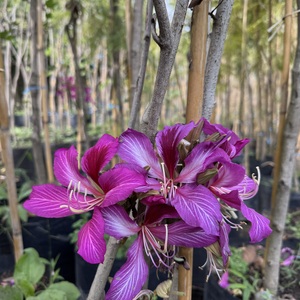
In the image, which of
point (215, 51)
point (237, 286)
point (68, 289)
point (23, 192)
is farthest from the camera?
point (23, 192)

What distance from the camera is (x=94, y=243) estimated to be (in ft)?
1.10

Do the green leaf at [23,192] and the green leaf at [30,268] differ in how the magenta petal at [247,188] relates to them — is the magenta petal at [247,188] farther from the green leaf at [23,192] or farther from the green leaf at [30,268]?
the green leaf at [23,192]

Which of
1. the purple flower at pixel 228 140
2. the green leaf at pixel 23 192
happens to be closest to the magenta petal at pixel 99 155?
the purple flower at pixel 228 140

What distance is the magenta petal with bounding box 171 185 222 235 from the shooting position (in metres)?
0.32

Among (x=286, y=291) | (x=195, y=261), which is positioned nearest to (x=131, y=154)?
(x=286, y=291)

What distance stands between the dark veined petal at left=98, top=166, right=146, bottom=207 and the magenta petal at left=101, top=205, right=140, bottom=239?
1 centimetres

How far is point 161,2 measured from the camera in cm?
34

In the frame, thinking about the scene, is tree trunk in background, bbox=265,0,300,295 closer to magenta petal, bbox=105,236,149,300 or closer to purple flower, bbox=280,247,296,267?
purple flower, bbox=280,247,296,267

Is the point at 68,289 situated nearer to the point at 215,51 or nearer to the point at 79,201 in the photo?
the point at 79,201

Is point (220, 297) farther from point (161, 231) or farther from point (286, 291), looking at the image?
point (161, 231)

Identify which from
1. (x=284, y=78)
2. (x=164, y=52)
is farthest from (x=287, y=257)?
(x=164, y=52)

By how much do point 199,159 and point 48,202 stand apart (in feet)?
0.57

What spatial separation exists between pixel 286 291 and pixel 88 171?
0.93 metres

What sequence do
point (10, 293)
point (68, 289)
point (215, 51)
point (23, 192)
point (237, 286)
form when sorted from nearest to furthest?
1. point (215, 51)
2. point (10, 293)
3. point (68, 289)
4. point (237, 286)
5. point (23, 192)
